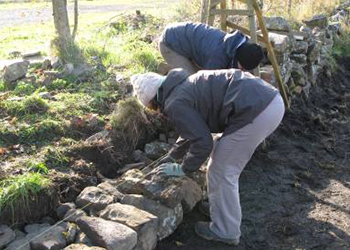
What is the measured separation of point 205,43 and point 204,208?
1.66 metres

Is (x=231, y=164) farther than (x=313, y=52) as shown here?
No

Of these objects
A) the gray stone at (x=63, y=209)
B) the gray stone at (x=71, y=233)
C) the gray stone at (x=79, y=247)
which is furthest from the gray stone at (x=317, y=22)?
the gray stone at (x=79, y=247)

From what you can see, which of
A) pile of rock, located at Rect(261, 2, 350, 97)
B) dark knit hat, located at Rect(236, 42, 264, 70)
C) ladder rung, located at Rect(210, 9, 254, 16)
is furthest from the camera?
pile of rock, located at Rect(261, 2, 350, 97)

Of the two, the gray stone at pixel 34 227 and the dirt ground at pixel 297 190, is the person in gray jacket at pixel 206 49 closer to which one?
the dirt ground at pixel 297 190

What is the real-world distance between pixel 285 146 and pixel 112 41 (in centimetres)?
364

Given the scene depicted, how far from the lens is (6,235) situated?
11.6 ft

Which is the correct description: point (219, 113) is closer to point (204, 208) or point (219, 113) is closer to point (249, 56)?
point (249, 56)

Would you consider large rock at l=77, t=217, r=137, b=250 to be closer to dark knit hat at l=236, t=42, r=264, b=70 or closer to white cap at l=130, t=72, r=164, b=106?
white cap at l=130, t=72, r=164, b=106

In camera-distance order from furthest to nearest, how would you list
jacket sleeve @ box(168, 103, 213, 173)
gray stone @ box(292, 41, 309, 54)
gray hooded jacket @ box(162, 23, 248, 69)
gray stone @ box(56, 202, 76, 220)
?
gray stone @ box(292, 41, 309, 54), gray hooded jacket @ box(162, 23, 248, 69), gray stone @ box(56, 202, 76, 220), jacket sleeve @ box(168, 103, 213, 173)

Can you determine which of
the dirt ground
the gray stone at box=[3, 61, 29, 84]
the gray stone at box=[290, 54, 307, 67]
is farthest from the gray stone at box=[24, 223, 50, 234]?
the gray stone at box=[290, 54, 307, 67]

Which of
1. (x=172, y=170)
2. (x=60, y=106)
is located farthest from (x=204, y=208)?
(x=60, y=106)

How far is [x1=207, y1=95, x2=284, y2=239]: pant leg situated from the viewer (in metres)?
3.63

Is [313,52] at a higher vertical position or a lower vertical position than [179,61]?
lower

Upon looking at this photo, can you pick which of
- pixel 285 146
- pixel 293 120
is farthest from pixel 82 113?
pixel 293 120
